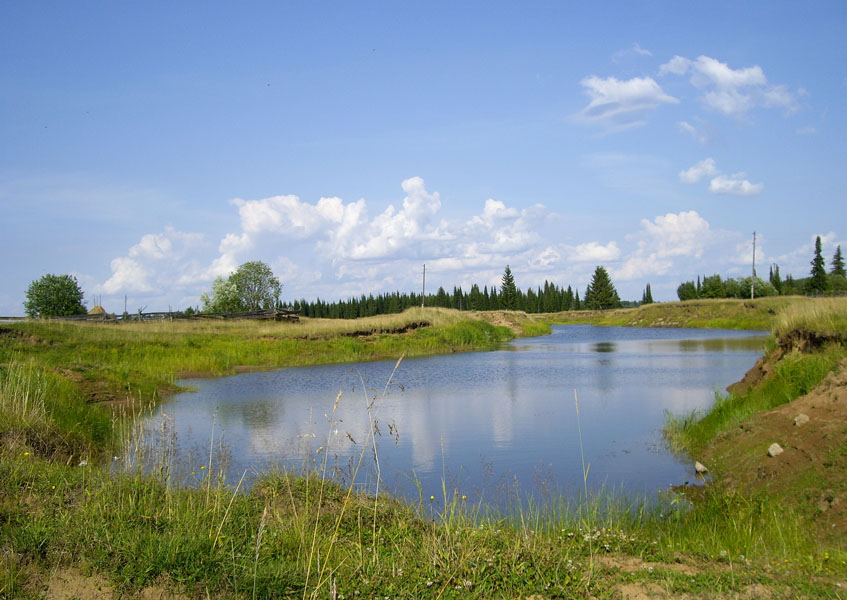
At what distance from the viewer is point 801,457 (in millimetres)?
7641

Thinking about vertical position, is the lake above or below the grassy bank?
below

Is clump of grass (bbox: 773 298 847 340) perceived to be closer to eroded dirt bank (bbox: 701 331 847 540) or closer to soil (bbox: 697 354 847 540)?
eroded dirt bank (bbox: 701 331 847 540)

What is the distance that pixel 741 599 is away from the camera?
13.7 feet

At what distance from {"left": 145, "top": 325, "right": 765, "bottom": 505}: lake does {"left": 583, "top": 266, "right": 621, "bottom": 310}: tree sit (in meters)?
71.7

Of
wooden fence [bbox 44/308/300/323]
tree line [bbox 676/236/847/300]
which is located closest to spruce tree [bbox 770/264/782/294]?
tree line [bbox 676/236/847/300]

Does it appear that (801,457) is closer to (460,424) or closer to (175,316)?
(460,424)

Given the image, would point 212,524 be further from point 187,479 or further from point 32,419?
point 32,419

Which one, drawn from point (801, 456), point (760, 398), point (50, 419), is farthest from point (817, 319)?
point (50, 419)

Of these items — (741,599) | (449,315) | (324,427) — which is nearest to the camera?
(741,599)

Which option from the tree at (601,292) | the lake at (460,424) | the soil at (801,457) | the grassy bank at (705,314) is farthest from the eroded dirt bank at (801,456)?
the tree at (601,292)

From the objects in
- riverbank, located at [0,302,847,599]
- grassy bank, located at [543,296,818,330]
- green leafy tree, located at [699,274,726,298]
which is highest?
green leafy tree, located at [699,274,726,298]

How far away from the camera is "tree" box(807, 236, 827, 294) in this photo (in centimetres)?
7616

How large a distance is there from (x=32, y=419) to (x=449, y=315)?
3904 centimetres

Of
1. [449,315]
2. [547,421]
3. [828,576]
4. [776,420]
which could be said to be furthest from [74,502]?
[449,315]
